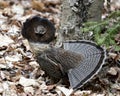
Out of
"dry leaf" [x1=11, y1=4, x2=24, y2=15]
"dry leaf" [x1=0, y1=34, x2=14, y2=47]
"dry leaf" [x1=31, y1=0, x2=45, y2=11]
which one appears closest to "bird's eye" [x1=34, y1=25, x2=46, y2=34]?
"dry leaf" [x1=0, y1=34, x2=14, y2=47]

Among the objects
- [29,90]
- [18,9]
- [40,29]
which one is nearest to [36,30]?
[40,29]

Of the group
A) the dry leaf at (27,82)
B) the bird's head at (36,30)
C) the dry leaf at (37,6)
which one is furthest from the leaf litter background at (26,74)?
the dry leaf at (37,6)

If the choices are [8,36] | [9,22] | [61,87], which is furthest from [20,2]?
[61,87]

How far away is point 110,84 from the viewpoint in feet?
15.0

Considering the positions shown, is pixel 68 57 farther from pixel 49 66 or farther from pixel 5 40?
pixel 5 40

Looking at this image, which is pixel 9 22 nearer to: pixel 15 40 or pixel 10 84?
pixel 15 40

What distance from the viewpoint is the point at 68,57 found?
445 cm

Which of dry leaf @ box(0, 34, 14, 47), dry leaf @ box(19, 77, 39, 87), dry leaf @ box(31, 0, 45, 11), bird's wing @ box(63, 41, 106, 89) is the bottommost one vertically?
dry leaf @ box(19, 77, 39, 87)

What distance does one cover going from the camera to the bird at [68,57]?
4.32 m

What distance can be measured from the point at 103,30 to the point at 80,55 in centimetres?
50

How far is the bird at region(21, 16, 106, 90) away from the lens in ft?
14.2

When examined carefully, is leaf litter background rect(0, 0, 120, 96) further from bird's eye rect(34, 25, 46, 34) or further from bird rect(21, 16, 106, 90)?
bird's eye rect(34, 25, 46, 34)

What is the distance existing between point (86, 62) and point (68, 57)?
211 millimetres

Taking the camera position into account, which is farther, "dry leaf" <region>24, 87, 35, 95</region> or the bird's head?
the bird's head
